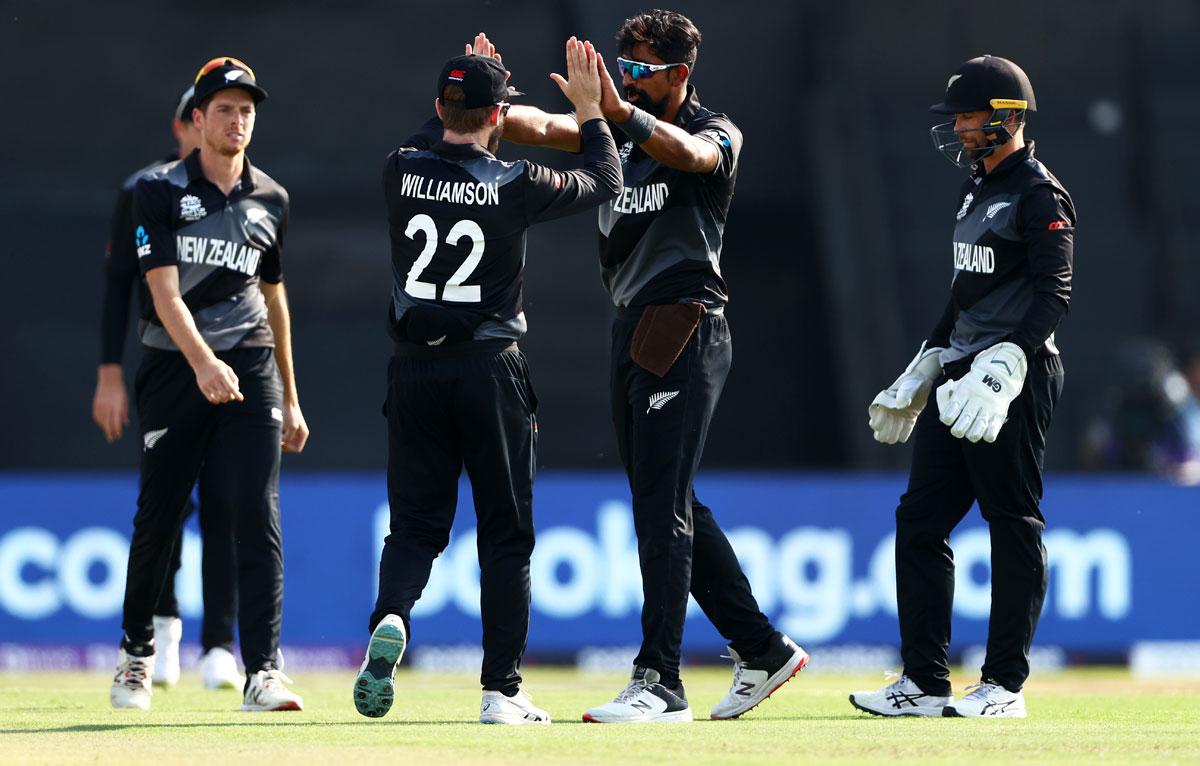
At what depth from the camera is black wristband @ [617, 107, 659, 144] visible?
616cm

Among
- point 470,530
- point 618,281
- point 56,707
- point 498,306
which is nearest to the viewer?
point 498,306

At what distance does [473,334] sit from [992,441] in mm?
1786

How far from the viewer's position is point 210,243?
22.4 feet

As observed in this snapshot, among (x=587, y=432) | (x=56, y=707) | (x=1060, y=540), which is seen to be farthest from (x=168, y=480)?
(x=587, y=432)

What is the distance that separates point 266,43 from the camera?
1653cm

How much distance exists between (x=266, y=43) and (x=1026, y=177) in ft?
36.1

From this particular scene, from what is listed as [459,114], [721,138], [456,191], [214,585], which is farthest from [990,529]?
[214,585]

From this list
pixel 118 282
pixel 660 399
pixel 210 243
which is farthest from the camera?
pixel 118 282

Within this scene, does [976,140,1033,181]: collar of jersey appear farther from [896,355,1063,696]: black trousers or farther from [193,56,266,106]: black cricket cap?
[193,56,266,106]: black cricket cap

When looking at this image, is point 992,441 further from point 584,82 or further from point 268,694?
point 268,694

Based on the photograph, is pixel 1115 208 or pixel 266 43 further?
pixel 1115 208

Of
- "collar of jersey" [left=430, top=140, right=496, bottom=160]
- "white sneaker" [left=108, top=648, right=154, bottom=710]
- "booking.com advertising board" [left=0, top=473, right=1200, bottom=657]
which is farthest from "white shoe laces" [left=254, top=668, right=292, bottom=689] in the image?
"booking.com advertising board" [left=0, top=473, right=1200, bottom=657]

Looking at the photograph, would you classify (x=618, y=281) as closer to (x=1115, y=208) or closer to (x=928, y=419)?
(x=928, y=419)

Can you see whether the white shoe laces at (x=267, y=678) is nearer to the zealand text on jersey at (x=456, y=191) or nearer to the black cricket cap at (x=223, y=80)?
the zealand text on jersey at (x=456, y=191)
